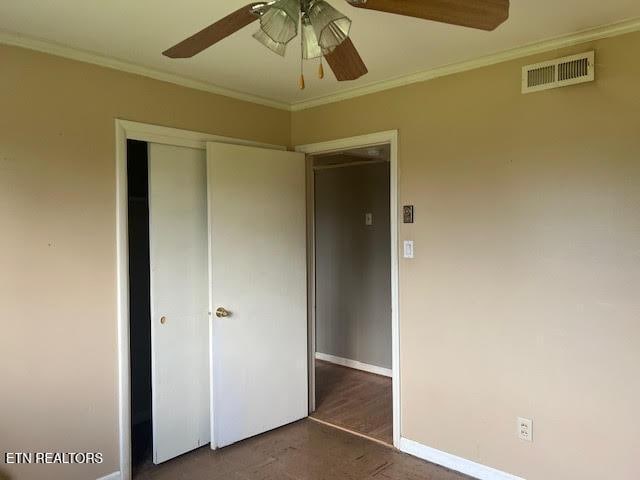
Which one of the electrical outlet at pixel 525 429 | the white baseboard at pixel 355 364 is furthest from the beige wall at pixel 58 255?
the white baseboard at pixel 355 364

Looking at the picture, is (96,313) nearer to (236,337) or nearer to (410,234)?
(236,337)

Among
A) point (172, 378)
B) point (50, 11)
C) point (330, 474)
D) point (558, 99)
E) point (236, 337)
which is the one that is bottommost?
point (330, 474)

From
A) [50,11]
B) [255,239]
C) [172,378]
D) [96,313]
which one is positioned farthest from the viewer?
[255,239]

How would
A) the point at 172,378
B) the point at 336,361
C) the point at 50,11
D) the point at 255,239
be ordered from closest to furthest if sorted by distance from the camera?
the point at 50,11
the point at 172,378
the point at 255,239
the point at 336,361

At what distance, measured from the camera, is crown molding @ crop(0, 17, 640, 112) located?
226cm

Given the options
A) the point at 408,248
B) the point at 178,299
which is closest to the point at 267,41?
the point at 408,248

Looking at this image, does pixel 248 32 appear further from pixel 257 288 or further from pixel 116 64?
pixel 257 288

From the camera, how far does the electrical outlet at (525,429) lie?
99.4 inches

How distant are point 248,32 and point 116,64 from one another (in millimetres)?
855

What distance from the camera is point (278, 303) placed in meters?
3.38

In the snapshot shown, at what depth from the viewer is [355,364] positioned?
16.1ft

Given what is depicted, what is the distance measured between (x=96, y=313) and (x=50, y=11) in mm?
1476

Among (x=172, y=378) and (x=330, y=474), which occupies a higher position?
(x=172, y=378)

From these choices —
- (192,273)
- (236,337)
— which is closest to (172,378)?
(236,337)
